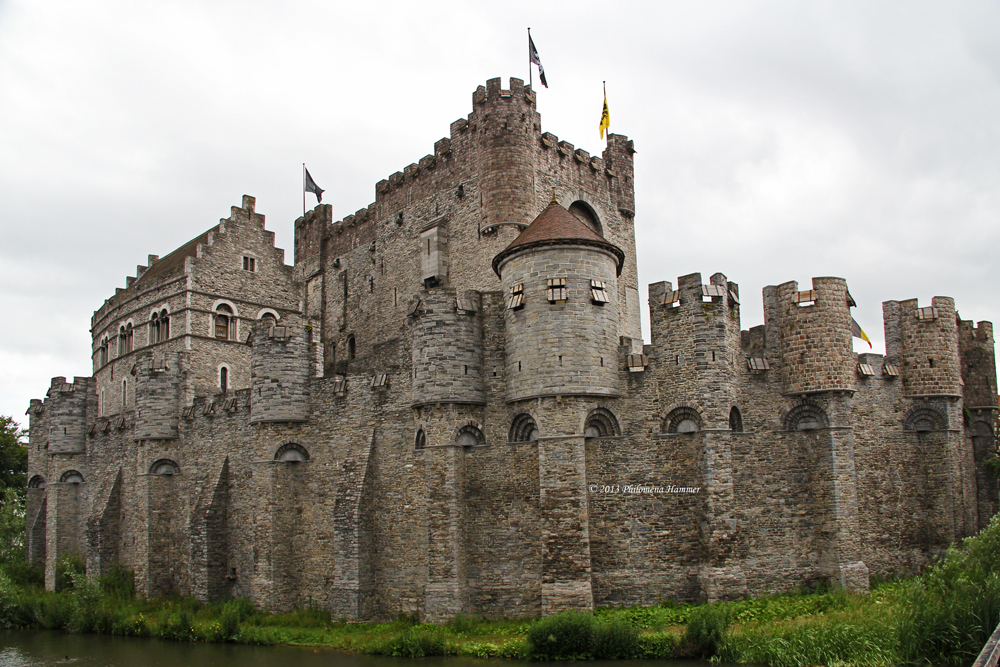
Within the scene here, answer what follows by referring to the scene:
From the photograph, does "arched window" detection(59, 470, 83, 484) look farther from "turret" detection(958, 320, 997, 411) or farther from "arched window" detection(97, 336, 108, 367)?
"turret" detection(958, 320, 997, 411)

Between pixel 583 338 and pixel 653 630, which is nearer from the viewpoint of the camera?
pixel 653 630

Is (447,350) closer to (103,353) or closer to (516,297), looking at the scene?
(516,297)

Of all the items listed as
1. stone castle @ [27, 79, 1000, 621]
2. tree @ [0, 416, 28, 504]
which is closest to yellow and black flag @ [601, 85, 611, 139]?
stone castle @ [27, 79, 1000, 621]

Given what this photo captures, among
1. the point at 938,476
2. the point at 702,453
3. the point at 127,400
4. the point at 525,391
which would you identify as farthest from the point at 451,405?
the point at 127,400

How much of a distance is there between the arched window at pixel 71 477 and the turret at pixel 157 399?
8.30 meters

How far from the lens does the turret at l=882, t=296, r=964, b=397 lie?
83.6 ft

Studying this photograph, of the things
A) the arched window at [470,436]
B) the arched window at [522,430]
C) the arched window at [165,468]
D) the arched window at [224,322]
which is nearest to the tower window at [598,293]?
the arched window at [522,430]

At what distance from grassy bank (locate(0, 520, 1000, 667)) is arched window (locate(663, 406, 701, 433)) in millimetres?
4385

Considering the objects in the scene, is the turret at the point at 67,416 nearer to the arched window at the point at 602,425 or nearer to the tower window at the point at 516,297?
the tower window at the point at 516,297

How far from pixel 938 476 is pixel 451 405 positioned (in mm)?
14659

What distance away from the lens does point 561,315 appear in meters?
22.1

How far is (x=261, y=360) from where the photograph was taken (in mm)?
26922

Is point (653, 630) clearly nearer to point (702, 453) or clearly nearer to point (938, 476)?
point (702, 453)

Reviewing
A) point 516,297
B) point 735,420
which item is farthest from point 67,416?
point 735,420
